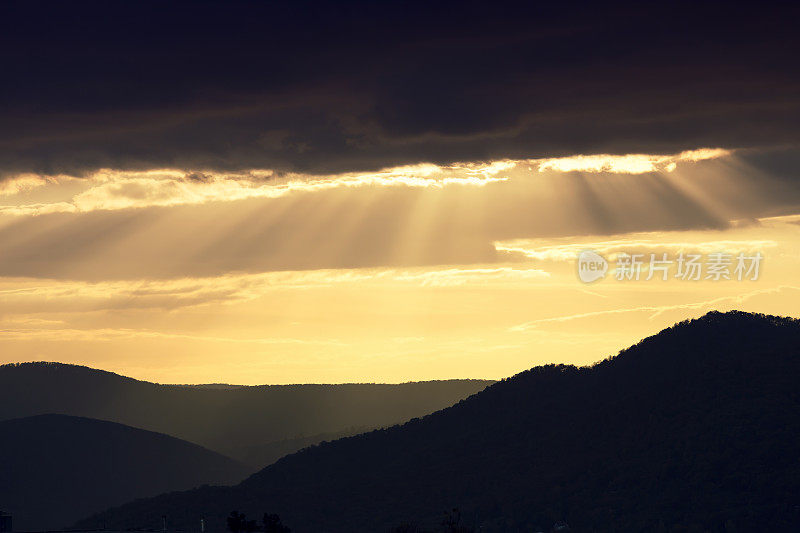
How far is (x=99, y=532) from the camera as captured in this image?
448 ft

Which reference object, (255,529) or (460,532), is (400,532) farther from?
(255,529)

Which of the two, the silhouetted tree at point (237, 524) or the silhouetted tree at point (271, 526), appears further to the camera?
the silhouetted tree at point (271, 526)

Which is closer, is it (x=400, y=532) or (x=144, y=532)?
(x=144, y=532)

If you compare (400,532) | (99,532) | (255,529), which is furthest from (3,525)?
(400,532)

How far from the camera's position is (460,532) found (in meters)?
159

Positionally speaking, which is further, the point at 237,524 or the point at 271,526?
the point at 271,526

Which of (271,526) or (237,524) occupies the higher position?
(237,524)

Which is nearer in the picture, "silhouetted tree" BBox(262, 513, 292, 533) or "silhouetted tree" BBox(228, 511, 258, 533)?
"silhouetted tree" BBox(228, 511, 258, 533)

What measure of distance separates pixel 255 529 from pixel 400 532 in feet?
65.5

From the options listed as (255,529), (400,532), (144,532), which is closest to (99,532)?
(144,532)

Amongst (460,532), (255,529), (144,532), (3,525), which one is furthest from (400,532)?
(3,525)

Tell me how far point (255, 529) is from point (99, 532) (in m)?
25.2

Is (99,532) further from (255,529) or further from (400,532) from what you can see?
(400,532)

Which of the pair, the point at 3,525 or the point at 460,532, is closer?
the point at 3,525
